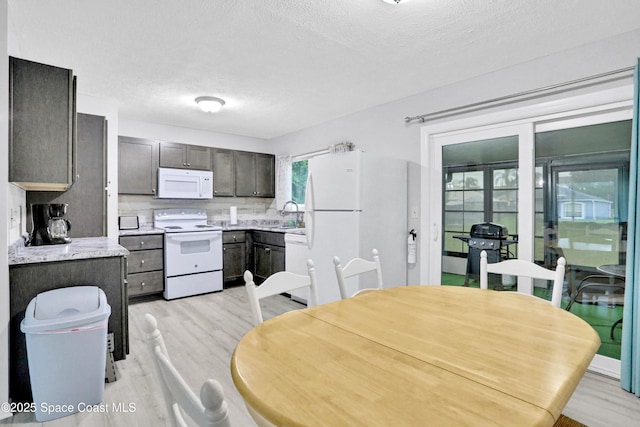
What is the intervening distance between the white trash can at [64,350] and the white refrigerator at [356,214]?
6.89 ft

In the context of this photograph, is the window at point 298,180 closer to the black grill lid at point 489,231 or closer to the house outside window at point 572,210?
the black grill lid at point 489,231

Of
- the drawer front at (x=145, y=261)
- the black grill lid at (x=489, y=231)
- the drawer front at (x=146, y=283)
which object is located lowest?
the drawer front at (x=146, y=283)

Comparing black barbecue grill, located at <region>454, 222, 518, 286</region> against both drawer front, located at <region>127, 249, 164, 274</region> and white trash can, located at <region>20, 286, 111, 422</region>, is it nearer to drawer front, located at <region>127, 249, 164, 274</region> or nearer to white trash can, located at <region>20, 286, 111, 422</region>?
white trash can, located at <region>20, 286, 111, 422</region>

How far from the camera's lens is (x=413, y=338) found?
118 centimetres

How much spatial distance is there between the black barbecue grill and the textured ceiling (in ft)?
4.73

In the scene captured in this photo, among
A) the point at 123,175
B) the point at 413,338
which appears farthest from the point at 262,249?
the point at 413,338

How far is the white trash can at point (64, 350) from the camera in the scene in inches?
72.6

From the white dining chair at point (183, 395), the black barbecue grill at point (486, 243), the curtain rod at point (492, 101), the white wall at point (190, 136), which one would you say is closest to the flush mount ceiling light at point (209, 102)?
the white wall at point (190, 136)

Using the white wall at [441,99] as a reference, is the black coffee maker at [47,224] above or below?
below

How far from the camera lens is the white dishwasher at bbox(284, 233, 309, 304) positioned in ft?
13.4

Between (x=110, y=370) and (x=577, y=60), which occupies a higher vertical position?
(x=577, y=60)

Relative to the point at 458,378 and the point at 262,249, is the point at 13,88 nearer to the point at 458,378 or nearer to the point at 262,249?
the point at 458,378

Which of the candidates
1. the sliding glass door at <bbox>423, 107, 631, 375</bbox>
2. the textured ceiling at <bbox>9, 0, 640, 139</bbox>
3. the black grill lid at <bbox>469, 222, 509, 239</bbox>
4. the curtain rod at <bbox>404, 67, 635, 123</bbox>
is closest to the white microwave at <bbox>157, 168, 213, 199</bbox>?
the textured ceiling at <bbox>9, 0, 640, 139</bbox>

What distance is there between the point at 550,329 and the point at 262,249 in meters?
4.11
